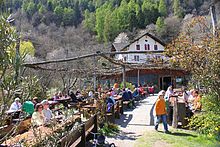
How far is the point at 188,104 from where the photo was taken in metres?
12.1

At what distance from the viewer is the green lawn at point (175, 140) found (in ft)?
30.8

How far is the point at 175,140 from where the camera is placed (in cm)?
986

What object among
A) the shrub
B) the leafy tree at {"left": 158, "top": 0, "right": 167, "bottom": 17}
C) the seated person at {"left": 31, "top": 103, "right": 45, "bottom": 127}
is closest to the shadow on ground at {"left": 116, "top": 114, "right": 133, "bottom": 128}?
the shrub

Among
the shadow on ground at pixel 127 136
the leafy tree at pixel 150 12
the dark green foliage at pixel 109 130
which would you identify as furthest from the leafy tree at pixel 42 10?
the shadow on ground at pixel 127 136

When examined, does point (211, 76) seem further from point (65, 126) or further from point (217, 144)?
point (65, 126)

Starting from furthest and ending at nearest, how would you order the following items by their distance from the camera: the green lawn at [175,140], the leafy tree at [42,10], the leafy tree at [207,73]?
the leafy tree at [42,10], the green lawn at [175,140], the leafy tree at [207,73]

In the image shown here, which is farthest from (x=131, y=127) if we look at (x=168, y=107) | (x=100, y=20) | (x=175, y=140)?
(x=100, y=20)

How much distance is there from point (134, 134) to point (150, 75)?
26.7 m

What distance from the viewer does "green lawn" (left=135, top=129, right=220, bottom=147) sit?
9391 millimetres

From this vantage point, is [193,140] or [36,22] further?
[36,22]

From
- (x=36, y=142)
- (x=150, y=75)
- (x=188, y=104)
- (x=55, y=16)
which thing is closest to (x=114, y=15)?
(x=55, y=16)

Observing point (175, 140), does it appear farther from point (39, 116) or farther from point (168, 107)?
point (39, 116)

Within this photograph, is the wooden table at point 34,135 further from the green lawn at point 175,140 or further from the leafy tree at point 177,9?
the leafy tree at point 177,9

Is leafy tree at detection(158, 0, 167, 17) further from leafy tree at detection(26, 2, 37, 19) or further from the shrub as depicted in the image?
the shrub
